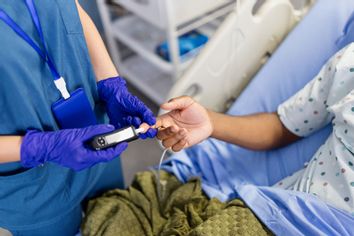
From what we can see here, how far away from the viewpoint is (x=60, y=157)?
81 cm

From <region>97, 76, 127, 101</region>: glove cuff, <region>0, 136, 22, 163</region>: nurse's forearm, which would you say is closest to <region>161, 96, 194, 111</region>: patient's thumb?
<region>97, 76, 127, 101</region>: glove cuff

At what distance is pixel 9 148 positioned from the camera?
0.78 metres

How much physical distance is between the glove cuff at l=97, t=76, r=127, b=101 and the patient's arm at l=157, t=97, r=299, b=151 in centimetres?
13

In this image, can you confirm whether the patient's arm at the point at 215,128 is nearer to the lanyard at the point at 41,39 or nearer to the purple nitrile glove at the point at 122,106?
the purple nitrile glove at the point at 122,106

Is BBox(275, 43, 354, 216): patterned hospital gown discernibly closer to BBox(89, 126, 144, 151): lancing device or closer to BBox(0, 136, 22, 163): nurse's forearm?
BBox(89, 126, 144, 151): lancing device

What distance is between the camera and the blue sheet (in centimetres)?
102

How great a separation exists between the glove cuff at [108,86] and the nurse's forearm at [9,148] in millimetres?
270

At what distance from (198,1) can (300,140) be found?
2.40 feet

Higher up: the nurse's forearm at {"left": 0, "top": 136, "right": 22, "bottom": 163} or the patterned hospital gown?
the nurse's forearm at {"left": 0, "top": 136, "right": 22, "bottom": 163}

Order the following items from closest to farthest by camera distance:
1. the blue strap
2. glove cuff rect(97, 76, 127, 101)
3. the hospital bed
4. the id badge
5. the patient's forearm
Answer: the blue strap, the id badge, glove cuff rect(97, 76, 127, 101), the patient's forearm, the hospital bed

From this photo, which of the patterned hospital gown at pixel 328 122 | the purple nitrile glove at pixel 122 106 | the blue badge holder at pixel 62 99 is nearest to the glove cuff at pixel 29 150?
the blue badge holder at pixel 62 99

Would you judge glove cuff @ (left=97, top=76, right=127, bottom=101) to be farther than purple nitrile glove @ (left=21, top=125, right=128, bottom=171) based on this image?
Yes

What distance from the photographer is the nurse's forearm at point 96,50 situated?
3.28 ft

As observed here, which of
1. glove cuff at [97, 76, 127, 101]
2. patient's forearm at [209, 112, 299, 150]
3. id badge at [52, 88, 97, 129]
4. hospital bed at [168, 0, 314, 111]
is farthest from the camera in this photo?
hospital bed at [168, 0, 314, 111]
